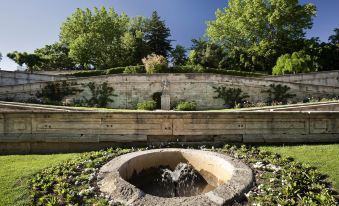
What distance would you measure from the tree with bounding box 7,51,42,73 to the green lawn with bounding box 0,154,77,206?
3203 cm

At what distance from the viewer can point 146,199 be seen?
15.0ft

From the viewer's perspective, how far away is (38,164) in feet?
21.2

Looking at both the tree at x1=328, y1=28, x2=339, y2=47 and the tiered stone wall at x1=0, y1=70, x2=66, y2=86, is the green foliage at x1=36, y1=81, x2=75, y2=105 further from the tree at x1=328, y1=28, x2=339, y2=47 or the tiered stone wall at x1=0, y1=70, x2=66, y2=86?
the tree at x1=328, y1=28, x2=339, y2=47

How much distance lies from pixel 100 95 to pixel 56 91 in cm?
283

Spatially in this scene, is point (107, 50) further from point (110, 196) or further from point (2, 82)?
point (110, 196)

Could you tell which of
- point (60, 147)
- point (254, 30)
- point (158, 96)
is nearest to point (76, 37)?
point (254, 30)

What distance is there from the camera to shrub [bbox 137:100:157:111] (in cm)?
1775

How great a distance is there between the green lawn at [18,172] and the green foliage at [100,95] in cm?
1242

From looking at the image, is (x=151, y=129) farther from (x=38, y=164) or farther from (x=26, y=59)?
(x=26, y=59)

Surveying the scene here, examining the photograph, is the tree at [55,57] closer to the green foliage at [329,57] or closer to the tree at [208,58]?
the tree at [208,58]

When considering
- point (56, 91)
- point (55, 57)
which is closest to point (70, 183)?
point (56, 91)

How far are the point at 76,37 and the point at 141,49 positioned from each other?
10291 millimetres

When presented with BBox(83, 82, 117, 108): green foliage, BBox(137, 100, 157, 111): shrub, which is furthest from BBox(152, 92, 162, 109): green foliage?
BBox(83, 82, 117, 108): green foliage

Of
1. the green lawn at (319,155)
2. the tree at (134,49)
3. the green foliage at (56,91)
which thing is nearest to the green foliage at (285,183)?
the green lawn at (319,155)
